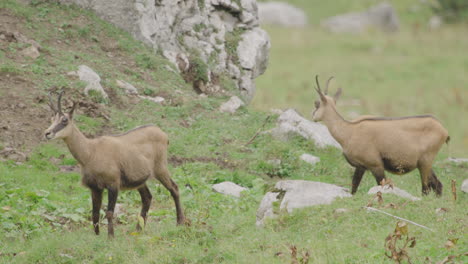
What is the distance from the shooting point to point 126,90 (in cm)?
1584

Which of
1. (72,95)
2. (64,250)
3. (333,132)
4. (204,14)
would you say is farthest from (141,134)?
(204,14)

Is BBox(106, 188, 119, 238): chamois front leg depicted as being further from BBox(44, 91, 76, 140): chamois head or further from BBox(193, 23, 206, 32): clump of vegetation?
BBox(193, 23, 206, 32): clump of vegetation

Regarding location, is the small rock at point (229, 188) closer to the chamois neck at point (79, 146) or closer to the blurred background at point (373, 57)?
the chamois neck at point (79, 146)

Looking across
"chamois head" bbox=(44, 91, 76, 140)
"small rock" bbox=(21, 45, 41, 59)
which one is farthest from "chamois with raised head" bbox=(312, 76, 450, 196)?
"small rock" bbox=(21, 45, 41, 59)

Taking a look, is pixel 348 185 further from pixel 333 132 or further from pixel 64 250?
pixel 64 250

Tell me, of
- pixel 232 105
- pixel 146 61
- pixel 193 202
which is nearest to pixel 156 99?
pixel 146 61

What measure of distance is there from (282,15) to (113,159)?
32378mm

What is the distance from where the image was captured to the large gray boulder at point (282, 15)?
4047cm

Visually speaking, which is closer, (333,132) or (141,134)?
(141,134)

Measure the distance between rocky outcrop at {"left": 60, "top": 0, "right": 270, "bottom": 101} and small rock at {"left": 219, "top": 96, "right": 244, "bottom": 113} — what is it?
0.75 m

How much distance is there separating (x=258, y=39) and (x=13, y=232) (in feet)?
35.7

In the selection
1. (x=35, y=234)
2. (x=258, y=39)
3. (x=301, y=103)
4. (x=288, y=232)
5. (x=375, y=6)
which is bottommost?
(x=375, y=6)

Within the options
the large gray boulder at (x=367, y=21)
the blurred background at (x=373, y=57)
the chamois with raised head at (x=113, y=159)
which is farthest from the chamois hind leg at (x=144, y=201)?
the large gray boulder at (x=367, y=21)

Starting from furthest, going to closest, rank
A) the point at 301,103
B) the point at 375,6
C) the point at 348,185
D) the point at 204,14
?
the point at 375,6 < the point at 301,103 < the point at 204,14 < the point at 348,185
